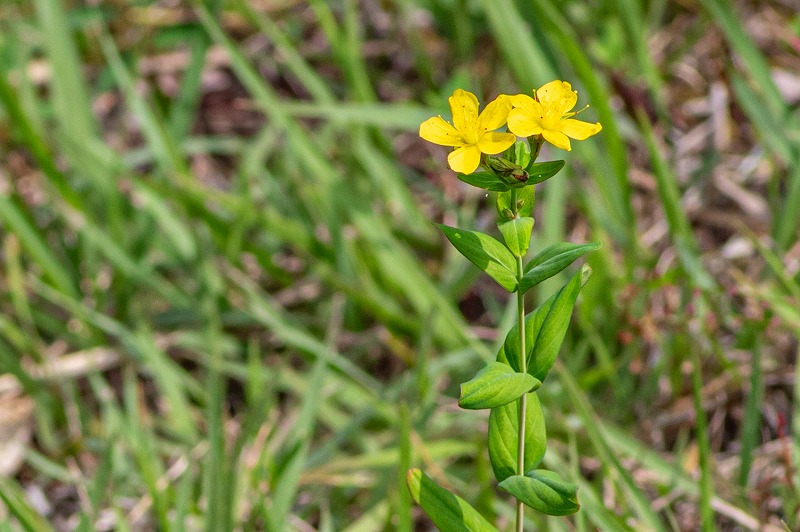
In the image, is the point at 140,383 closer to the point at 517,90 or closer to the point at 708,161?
the point at 517,90

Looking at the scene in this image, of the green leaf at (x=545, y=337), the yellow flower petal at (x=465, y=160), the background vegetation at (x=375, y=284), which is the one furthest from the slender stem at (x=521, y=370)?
the background vegetation at (x=375, y=284)

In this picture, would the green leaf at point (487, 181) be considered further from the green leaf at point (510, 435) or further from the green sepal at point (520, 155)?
the green leaf at point (510, 435)

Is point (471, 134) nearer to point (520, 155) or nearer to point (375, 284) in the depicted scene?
point (520, 155)

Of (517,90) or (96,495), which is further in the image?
(517,90)

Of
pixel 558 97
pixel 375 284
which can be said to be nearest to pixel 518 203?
pixel 558 97

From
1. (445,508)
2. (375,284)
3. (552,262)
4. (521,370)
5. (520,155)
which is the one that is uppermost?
(520,155)

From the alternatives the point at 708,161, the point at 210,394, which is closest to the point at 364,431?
the point at 210,394
